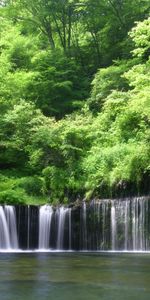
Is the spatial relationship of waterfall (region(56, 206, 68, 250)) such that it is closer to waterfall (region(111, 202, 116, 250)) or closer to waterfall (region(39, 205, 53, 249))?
waterfall (region(39, 205, 53, 249))

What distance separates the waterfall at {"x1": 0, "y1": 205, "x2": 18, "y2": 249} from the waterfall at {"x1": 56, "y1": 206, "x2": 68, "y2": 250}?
2.01 meters

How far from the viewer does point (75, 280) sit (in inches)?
421

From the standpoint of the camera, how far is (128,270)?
1231cm

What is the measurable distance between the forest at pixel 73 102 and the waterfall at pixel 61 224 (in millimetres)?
1146

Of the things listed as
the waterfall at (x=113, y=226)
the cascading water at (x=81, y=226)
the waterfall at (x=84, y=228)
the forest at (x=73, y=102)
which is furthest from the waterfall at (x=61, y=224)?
the waterfall at (x=113, y=226)

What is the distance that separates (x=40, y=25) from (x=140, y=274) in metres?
33.4

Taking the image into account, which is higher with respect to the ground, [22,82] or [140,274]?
[22,82]

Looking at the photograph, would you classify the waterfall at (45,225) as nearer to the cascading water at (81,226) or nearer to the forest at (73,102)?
the cascading water at (81,226)

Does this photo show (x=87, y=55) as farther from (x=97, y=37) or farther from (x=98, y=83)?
(x=98, y=83)

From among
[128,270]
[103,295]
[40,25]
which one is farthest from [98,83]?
[103,295]

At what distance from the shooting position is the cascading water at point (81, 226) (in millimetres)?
20375

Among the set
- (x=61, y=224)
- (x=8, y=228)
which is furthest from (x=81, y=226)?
(x=8, y=228)

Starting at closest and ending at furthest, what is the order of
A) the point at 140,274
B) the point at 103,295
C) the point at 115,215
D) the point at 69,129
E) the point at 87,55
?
the point at 103,295 → the point at 140,274 → the point at 115,215 → the point at 69,129 → the point at 87,55

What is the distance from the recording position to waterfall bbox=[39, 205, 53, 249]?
2219 centimetres
